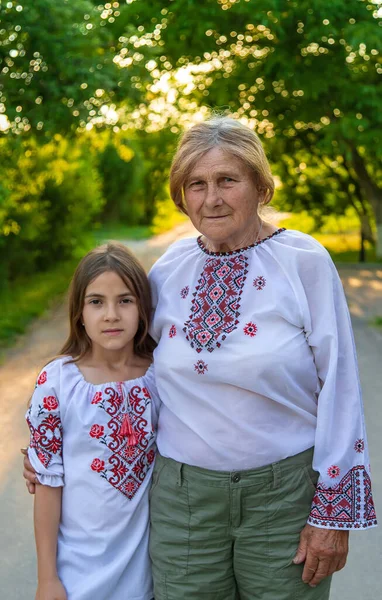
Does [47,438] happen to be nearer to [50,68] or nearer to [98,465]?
[98,465]

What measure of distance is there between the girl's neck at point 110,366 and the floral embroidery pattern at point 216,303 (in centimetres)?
29

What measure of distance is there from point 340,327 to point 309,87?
820 centimetres

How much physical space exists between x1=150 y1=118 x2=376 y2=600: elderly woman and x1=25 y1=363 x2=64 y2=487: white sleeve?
32 centimetres

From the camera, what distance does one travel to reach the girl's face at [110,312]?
2.29 meters

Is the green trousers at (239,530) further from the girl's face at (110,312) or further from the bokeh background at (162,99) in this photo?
the bokeh background at (162,99)

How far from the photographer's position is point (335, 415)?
2.07 meters

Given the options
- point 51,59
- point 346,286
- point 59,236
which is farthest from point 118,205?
point 51,59

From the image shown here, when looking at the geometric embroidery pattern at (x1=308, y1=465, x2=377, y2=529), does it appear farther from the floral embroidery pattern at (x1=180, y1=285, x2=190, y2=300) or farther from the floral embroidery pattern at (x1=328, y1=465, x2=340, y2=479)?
the floral embroidery pattern at (x1=180, y1=285, x2=190, y2=300)

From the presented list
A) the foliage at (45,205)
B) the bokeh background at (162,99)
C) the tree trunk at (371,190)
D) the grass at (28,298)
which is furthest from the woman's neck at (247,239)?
the tree trunk at (371,190)

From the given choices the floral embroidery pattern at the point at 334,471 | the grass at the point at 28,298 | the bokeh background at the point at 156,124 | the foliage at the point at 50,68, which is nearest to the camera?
the floral embroidery pattern at the point at 334,471

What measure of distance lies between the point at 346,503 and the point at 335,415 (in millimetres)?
231

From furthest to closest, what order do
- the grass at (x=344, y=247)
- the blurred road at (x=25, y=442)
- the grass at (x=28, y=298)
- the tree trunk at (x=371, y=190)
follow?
the grass at (x=344, y=247), the tree trunk at (x=371, y=190), the grass at (x=28, y=298), the blurred road at (x=25, y=442)

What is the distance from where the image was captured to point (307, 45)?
31.3 feet

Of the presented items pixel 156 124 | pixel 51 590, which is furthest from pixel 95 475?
pixel 156 124
